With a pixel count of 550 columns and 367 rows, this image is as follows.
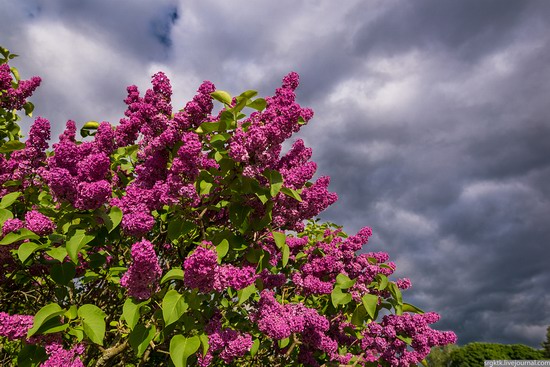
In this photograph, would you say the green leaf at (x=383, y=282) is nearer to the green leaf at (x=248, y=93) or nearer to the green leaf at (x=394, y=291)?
the green leaf at (x=394, y=291)

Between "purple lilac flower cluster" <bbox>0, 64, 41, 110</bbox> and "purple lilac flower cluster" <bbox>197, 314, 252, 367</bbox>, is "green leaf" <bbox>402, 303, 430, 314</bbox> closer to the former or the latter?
"purple lilac flower cluster" <bbox>197, 314, 252, 367</bbox>

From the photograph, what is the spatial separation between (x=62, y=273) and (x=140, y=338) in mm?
838

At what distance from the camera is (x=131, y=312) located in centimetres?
272

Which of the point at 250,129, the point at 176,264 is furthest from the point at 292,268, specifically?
the point at 250,129

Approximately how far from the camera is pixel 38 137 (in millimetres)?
3736

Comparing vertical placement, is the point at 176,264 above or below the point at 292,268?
below

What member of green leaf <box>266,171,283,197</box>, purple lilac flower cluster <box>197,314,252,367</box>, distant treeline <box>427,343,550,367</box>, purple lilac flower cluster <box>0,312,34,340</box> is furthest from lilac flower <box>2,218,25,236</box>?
distant treeline <box>427,343,550,367</box>

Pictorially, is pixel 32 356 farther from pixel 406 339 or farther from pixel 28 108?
pixel 28 108

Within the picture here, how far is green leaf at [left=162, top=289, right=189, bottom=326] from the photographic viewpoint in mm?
2674

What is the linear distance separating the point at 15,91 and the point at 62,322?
3.65 meters

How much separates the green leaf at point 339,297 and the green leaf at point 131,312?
6.71 feet

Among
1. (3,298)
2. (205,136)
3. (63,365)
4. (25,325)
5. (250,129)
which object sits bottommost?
(63,365)

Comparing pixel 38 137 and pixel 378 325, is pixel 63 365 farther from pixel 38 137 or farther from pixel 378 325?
pixel 378 325

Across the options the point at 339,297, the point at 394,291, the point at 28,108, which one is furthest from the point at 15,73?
the point at 394,291
